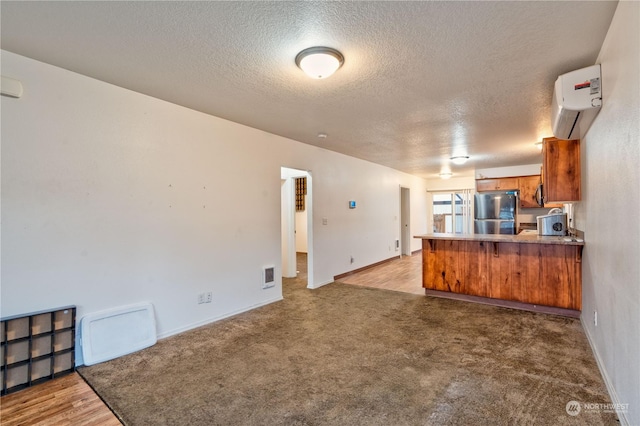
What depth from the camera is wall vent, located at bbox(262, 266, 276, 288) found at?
422 cm

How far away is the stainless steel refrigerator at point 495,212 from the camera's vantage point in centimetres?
716

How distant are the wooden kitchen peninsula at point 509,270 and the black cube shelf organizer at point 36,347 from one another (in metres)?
4.42

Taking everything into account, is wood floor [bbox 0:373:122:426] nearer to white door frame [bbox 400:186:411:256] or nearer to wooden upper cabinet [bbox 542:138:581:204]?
wooden upper cabinet [bbox 542:138:581:204]

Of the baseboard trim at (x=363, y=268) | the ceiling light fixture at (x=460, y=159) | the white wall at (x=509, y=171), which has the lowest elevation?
the baseboard trim at (x=363, y=268)

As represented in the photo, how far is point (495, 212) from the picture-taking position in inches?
289

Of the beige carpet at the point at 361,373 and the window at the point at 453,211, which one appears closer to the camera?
the beige carpet at the point at 361,373

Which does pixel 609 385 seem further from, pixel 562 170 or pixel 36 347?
pixel 36 347

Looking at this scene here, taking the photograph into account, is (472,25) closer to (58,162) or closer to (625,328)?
(625,328)

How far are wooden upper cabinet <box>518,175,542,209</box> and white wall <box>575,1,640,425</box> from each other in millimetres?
5008

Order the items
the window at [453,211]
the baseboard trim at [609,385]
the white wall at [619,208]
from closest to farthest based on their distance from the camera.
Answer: the white wall at [619,208] < the baseboard trim at [609,385] < the window at [453,211]

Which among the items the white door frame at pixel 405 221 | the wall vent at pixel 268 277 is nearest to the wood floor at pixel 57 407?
the wall vent at pixel 268 277

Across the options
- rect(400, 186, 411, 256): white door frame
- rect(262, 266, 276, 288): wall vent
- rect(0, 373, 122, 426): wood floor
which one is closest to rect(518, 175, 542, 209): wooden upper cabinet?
rect(400, 186, 411, 256): white door frame

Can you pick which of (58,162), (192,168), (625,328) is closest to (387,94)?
(192,168)

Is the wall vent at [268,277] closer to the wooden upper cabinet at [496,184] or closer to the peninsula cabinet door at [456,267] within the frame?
the peninsula cabinet door at [456,267]
